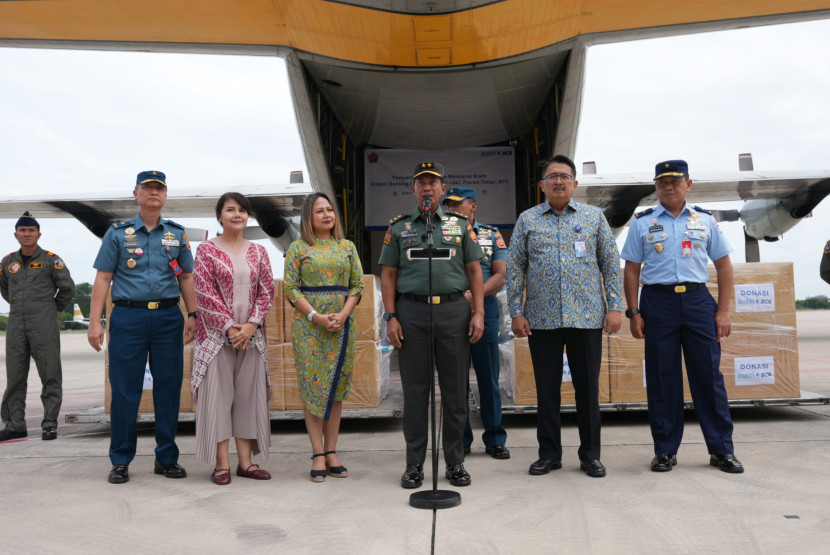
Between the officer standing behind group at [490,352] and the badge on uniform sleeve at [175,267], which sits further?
the officer standing behind group at [490,352]

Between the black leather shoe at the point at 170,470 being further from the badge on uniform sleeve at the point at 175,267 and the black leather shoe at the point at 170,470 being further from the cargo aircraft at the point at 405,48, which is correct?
the cargo aircraft at the point at 405,48

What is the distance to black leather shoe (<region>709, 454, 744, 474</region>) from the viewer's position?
10.8 ft

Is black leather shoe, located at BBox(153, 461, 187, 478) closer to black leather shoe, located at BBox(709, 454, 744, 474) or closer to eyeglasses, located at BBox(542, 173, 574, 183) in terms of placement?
eyeglasses, located at BBox(542, 173, 574, 183)

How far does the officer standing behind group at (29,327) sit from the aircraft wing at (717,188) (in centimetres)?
807

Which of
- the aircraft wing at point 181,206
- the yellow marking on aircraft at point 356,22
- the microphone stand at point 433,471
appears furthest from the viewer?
the aircraft wing at point 181,206

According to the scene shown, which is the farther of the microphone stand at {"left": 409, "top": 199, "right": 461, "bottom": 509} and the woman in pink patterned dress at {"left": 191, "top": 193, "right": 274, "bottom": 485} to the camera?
the woman in pink patterned dress at {"left": 191, "top": 193, "right": 274, "bottom": 485}

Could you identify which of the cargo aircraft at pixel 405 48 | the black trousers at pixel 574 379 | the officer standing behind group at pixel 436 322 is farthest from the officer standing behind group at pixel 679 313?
the cargo aircraft at pixel 405 48

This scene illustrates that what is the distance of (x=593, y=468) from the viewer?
3.30m

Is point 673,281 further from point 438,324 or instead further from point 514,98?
point 514,98

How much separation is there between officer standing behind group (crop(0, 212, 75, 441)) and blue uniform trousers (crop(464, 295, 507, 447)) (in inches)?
131

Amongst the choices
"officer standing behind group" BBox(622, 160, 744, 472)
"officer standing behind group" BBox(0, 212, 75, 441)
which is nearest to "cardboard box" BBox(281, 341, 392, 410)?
"officer standing behind group" BBox(0, 212, 75, 441)

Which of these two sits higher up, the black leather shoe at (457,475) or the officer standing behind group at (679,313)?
the officer standing behind group at (679,313)

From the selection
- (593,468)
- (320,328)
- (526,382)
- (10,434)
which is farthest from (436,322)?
(10,434)

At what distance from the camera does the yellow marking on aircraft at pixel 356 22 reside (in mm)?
4707
